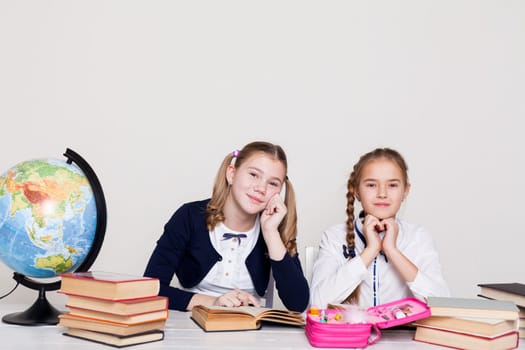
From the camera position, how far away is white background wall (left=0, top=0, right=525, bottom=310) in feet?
12.1

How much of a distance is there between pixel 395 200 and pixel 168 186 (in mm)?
1644

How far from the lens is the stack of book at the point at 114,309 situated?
59.6 inches

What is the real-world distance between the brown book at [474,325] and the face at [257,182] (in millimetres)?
914

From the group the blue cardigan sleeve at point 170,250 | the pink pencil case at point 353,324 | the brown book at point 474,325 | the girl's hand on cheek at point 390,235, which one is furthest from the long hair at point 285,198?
the brown book at point 474,325

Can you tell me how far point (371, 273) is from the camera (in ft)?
8.18

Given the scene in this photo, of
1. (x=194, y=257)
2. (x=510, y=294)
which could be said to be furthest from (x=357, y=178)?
(x=510, y=294)

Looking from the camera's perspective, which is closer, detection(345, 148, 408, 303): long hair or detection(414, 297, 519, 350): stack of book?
detection(414, 297, 519, 350): stack of book

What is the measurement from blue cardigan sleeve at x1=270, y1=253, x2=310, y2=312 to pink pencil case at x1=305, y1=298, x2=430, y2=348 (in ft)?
1.75

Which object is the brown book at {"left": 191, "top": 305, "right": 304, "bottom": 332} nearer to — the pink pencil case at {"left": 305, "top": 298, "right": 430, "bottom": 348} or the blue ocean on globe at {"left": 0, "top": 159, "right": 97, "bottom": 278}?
the pink pencil case at {"left": 305, "top": 298, "right": 430, "bottom": 348}

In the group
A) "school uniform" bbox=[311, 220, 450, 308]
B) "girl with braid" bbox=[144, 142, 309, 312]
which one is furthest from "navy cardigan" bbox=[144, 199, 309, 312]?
"school uniform" bbox=[311, 220, 450, 308]

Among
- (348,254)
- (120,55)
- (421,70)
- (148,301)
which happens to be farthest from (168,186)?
(148,301)

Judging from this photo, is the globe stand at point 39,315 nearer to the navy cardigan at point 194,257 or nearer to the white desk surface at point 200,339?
the white desk surface at point 200,339

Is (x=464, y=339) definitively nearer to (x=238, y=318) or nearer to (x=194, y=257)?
(x=238, y=318)

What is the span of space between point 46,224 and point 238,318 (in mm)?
638
